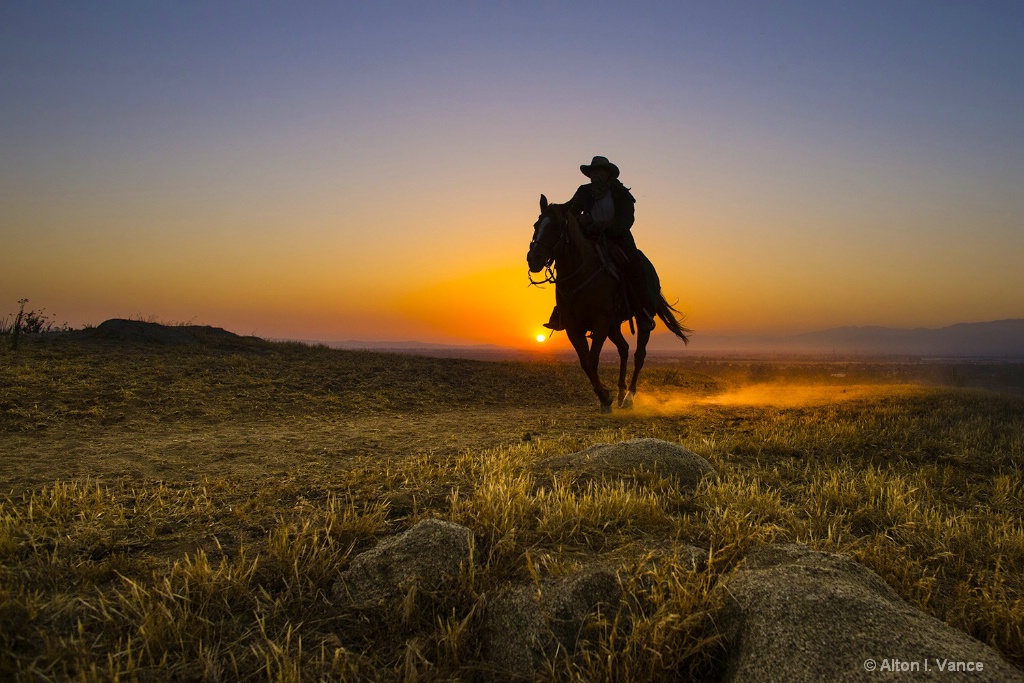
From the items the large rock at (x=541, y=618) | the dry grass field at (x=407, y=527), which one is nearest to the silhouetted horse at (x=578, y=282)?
the dry grass field at (x=407, y=527)

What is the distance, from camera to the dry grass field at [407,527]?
2.33 metres

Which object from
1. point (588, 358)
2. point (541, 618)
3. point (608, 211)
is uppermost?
point (608, 211)

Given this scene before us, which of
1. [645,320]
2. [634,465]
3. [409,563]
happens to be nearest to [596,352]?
[645,320]

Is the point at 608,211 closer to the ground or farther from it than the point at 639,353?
farther from it

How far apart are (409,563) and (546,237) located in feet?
22.4

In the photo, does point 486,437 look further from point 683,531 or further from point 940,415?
point 940,415

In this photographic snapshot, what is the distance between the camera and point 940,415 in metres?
8.99

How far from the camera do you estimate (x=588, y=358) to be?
9859mm

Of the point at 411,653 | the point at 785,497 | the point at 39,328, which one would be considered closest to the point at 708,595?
the point at 411,653

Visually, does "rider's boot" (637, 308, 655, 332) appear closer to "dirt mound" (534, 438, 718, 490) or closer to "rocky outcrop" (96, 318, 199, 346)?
"dirt mound" (534, 438, 718, 490)

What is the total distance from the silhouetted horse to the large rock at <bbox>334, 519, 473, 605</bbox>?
249 inches

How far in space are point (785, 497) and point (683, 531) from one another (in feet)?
5.05

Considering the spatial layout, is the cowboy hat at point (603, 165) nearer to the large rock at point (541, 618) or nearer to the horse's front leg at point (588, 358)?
the horse's front leg at point (588, 358)

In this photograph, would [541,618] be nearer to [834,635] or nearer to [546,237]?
[834,635]
